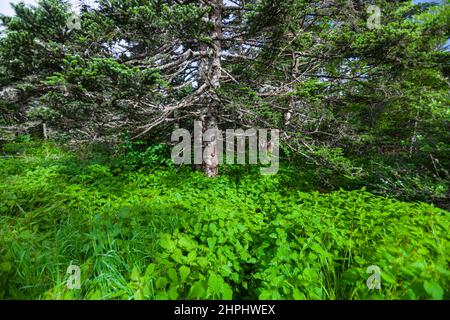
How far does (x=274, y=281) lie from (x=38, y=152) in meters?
14.3

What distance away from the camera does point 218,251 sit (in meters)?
2.67

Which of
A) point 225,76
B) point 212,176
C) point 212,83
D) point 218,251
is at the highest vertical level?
point 225,76

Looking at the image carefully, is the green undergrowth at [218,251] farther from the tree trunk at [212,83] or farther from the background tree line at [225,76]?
the tree trunk at [212,83]

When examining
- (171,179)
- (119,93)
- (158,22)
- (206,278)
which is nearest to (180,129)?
(171,179)

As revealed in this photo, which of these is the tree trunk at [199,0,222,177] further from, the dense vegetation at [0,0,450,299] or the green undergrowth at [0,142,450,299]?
the green undergrowth at [0,142,450,299]

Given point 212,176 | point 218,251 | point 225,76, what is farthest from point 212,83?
point 218,251

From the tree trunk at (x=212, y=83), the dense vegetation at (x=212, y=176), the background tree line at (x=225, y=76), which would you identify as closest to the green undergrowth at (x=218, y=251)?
the dense vegetation at (x=212, y=176)

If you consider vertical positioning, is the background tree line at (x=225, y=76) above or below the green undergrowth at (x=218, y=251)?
above

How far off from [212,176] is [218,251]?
4.05 metres

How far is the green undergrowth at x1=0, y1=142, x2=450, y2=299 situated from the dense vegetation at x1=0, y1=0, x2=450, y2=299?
2cm

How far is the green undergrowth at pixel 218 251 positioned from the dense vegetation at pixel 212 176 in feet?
0.07

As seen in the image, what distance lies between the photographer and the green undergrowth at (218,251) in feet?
7.00

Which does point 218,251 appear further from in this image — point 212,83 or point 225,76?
point 225,76

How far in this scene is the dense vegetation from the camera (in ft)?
7.70
